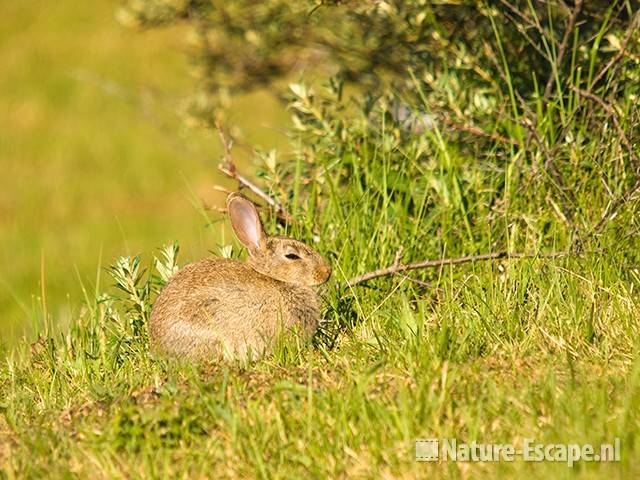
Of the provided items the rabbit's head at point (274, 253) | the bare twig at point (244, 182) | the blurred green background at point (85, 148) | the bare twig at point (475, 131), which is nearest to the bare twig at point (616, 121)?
the bare twig at point (475, 131)

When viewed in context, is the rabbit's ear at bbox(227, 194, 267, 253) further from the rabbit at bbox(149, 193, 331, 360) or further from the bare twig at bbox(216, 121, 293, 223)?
the bare twig at bbox(216, 121, 293, 223)

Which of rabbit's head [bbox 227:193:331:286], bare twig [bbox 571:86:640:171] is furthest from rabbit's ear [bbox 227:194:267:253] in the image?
bare twig [bbox 571:86:640:171]

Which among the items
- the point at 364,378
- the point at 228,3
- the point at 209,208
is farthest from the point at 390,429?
the point at 228,3

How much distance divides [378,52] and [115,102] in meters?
13.9

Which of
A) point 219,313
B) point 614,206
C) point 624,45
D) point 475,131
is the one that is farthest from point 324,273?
point 624,45

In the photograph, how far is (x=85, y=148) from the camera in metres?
19.8

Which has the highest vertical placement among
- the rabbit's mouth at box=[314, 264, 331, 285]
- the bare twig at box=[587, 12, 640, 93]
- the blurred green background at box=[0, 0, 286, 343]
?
the bare twig at box=[587, 12, 640, 93]

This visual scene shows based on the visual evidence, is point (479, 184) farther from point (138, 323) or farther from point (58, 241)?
point (58, 241)

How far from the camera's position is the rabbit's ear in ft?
18.9

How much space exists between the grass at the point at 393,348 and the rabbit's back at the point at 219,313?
158 millimetres

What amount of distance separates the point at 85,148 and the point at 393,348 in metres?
16.2

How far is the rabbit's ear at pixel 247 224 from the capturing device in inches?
227

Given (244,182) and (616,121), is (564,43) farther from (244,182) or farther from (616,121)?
(244,182)

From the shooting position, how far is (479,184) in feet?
20.2
